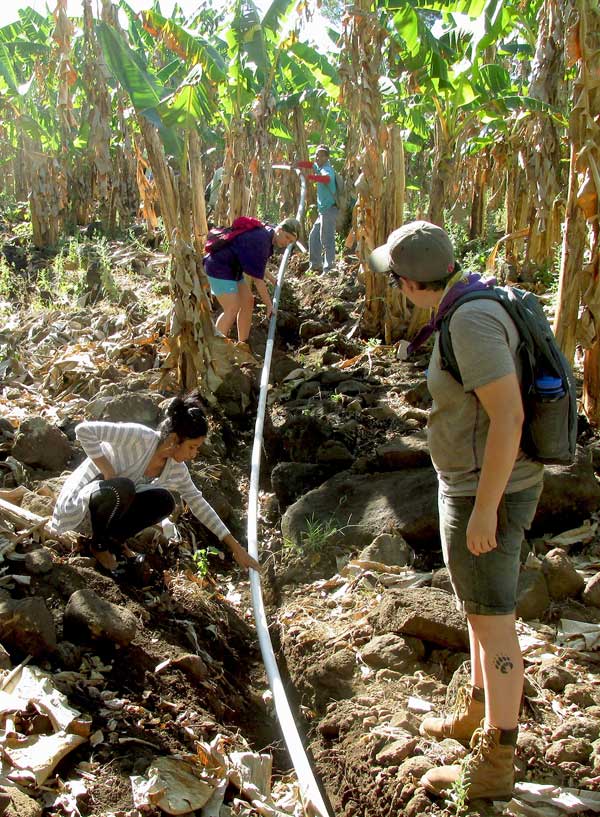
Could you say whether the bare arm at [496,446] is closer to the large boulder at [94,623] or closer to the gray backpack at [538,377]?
the gray backpack at [538,377]

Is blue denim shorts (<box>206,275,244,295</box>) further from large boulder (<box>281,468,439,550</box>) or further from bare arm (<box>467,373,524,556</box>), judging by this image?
bare arm (<box>467,373,524,556</box>)

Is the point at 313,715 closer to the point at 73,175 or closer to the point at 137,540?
the point at 137,540

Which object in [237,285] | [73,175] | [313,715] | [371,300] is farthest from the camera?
[73,175]

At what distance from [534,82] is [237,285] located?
4.19 m

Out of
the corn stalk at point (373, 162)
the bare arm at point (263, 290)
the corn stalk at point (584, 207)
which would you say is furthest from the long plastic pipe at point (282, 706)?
the corn stalk at point (373, 162)

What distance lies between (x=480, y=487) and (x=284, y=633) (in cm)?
218

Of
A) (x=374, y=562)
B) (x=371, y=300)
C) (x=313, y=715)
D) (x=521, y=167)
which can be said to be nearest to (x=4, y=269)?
(x=371, y=300)

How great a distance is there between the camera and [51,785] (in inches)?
97.7

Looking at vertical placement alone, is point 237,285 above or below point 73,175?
below

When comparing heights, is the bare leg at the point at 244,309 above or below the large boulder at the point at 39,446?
above

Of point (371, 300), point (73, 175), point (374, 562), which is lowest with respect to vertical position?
point (374, 562)

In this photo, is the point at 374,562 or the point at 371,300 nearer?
the point at 374,562

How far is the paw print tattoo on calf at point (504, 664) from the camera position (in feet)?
7.91

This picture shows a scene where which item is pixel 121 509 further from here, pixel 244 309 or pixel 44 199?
pixel 44 199
